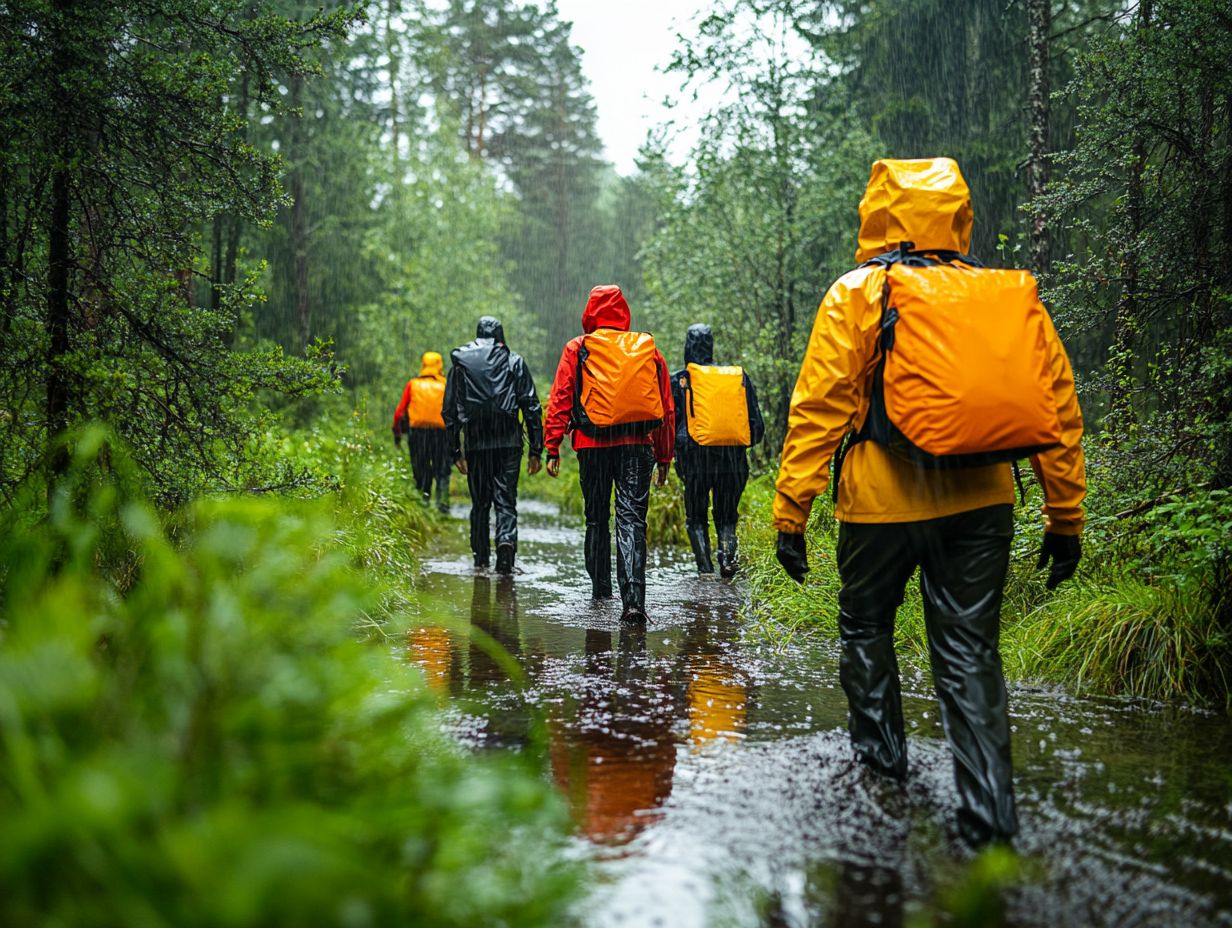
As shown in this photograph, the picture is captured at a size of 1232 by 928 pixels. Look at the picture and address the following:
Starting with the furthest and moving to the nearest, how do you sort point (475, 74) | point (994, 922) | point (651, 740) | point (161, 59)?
point (475, 74), point (161, 59), point (651, 740), point (994, 922)

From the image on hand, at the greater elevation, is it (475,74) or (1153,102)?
(475,74)

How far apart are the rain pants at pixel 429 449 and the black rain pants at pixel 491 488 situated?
473cm

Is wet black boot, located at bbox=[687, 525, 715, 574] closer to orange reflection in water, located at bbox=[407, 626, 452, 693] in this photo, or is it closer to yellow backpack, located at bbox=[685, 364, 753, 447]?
yellow backpack, located at bbox=[685, 364, 753, 447]

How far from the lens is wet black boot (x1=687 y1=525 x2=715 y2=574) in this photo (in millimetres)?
9961

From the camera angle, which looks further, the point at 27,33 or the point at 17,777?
the point at 27,33

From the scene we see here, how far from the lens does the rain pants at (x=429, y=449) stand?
14750 millimetres

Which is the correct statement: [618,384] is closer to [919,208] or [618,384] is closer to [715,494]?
[715,494]

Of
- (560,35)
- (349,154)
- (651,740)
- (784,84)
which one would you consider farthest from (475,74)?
(651,740)

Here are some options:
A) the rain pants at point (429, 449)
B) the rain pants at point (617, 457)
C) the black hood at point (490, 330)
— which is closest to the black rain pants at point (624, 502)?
the rain pants at point (617, 457)

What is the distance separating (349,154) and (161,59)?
56.6 ft

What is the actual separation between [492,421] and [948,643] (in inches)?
269

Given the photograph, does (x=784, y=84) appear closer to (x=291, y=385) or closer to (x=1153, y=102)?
(x=1153, y=102)

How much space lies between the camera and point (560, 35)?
44.5 m

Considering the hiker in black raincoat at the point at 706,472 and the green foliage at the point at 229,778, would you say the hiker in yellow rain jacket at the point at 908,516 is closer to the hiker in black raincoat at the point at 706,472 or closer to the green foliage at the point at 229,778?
the green foliage at the point at 229,778
